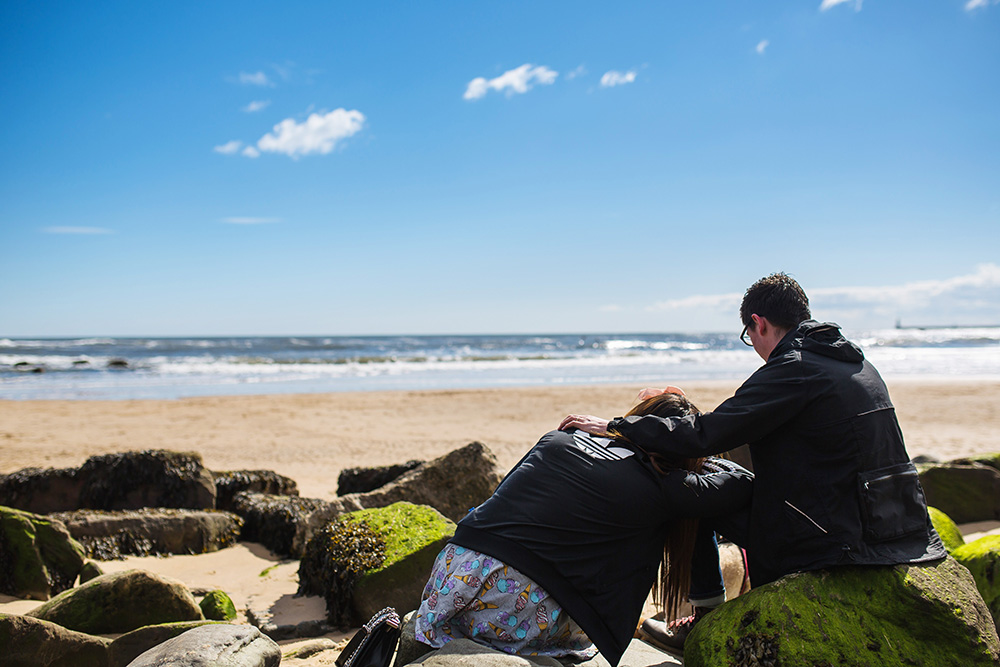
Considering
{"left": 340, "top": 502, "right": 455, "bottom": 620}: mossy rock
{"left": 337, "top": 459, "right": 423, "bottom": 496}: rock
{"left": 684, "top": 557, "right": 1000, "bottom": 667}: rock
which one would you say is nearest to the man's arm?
{"left": 684, "top": 557, "right": 1000, "bottom": 667}: rock

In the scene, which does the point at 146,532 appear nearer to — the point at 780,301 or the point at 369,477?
the point at 369,477

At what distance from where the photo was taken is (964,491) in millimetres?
6617

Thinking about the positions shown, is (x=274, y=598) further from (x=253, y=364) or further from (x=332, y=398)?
(x=253, y=364)

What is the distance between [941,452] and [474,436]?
805 cm

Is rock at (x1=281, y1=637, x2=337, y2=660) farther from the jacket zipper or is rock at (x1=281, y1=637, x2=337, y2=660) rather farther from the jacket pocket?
the jacket pocket

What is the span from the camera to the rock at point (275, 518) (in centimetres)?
632

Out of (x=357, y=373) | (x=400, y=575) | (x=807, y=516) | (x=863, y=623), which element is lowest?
(x=357, y=373)

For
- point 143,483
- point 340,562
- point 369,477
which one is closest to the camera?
point 340,562

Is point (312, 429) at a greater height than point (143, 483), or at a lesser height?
lesser

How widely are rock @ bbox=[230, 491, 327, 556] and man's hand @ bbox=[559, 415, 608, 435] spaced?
12.0ft

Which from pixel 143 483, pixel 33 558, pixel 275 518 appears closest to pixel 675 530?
pixel 275 518

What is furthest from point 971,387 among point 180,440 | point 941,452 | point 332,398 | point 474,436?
point 180,440

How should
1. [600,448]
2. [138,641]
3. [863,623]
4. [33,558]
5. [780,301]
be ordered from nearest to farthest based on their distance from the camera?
1. [863,623]
2. [600,448]
3. [780,301]
4. [138,641]
5. [33,558]

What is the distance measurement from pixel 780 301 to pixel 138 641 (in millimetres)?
3847
